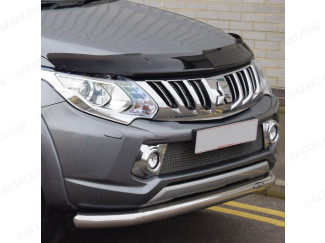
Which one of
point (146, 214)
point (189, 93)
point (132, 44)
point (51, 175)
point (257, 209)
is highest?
point (132, 44)

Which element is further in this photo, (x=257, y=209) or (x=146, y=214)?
(x=257, y=209)

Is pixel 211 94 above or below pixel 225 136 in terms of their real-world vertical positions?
above

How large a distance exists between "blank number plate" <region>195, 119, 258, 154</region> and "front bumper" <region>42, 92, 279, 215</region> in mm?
73

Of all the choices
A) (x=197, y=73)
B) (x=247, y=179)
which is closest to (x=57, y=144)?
(x=197, y=73)

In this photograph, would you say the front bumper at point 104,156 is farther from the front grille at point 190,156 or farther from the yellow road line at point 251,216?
the yellow road line at point 251,216

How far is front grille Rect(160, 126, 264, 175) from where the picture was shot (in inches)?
124

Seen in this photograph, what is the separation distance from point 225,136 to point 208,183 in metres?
0.26

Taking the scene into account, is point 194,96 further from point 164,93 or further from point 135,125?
point 135,125

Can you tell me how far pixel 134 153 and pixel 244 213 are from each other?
1648 mm

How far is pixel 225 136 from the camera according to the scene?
334 cm

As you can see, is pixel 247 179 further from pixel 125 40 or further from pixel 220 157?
pixel 125 40

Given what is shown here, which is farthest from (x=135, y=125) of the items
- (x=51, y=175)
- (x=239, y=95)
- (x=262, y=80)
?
(x=262, y=80)

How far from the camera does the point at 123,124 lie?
120 inches

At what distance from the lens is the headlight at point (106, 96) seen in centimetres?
303
